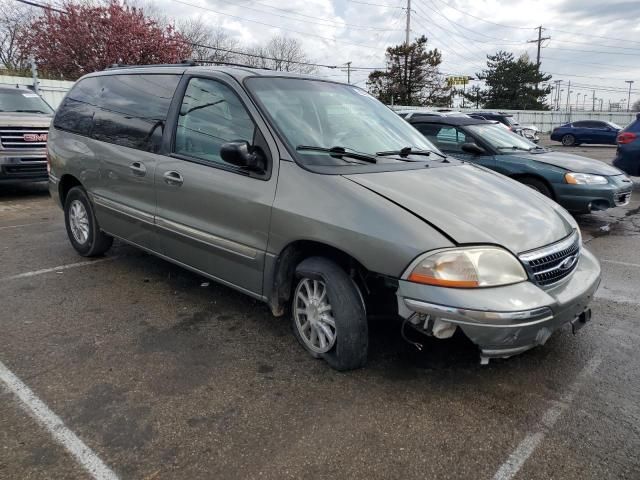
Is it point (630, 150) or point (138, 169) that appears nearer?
point (138, 169)

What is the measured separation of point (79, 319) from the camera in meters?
3.75

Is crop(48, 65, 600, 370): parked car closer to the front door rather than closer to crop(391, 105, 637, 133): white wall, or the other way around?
the front door

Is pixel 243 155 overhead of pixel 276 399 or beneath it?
overhead

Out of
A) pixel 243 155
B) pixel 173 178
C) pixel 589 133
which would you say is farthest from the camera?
pixel 589 133

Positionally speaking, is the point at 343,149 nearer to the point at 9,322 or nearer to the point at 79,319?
the point at 79,319

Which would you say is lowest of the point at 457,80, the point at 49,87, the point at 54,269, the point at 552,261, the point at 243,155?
the point at 54,269

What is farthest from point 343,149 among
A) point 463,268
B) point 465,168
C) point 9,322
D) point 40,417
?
point 9,322

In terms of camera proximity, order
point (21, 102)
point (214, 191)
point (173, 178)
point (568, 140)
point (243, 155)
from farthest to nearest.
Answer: point (568, 140) < point (21, 102) < point (173, 178) < point (214, 191) < point (243, 155)

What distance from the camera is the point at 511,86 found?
51250 millimetres

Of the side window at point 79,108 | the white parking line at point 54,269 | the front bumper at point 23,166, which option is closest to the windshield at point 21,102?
the front bumper at point 23,166

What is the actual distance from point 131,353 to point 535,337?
243 cm

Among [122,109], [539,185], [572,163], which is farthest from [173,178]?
[572,163]

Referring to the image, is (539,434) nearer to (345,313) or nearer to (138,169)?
(345,313)

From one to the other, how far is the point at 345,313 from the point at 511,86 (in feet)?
179
